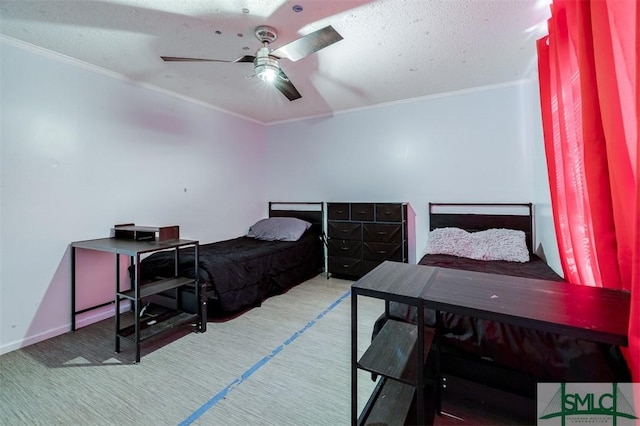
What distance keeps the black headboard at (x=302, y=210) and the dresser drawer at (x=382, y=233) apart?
3.11 feet

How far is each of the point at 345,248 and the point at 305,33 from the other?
264 cm

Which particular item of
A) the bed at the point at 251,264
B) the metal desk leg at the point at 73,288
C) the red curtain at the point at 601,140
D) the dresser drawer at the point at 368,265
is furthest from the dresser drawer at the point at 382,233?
the metal desk leg at the point at 73,288

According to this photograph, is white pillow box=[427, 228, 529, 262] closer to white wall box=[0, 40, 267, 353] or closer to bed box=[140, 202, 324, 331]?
bed box=[140, 202, 324, 331]

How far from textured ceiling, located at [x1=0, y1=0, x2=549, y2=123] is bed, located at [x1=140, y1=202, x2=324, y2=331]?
1944mm

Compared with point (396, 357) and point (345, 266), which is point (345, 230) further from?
point (396, 357)

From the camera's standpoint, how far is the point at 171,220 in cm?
346

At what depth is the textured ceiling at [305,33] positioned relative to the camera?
1.90m

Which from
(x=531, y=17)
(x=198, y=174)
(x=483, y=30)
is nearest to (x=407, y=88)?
(x=483, y=30)

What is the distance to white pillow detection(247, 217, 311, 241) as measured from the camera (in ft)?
13.3

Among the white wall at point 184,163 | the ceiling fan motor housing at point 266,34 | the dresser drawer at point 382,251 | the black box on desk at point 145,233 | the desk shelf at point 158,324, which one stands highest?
the ceiling fan motor housing at point 266,34

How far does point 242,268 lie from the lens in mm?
2971

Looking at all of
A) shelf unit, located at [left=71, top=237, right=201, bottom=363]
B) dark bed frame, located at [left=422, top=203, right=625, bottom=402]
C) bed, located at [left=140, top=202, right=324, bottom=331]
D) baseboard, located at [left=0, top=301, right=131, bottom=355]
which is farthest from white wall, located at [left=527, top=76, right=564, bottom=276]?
baseboard, located at [left=0, top=301, right=131, bottom=355]

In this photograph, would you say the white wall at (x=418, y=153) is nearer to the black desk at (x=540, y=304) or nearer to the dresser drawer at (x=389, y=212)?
the dresser drawer at (x=389, y=212)

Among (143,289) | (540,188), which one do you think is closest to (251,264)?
(143,289)
